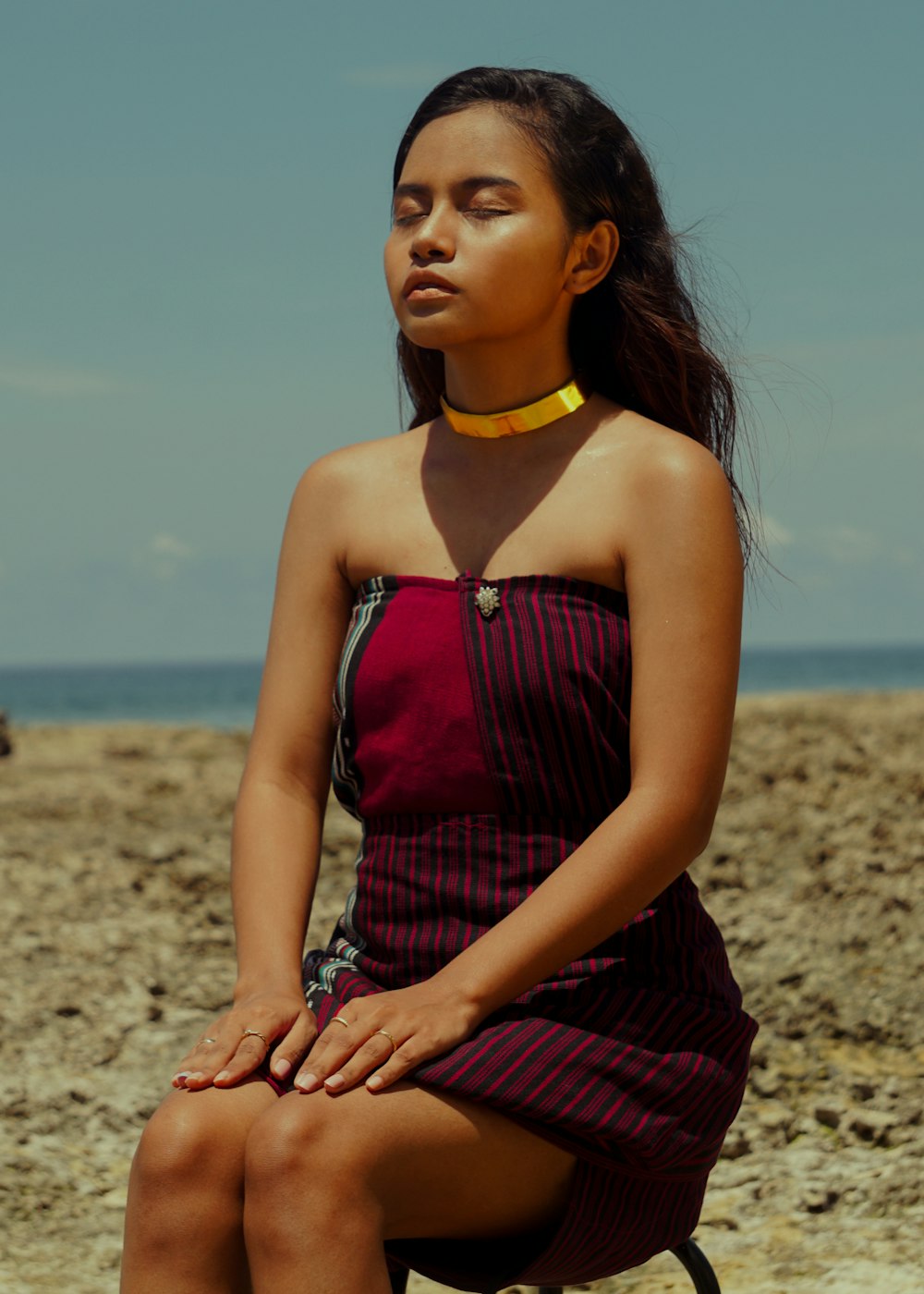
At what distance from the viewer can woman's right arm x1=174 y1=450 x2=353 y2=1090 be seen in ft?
7.36

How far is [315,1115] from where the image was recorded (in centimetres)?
179

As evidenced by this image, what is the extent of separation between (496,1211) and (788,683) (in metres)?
66.7

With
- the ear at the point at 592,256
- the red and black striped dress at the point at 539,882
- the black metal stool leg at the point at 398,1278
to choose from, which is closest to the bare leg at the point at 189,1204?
the red and black striped dress at the point at 539,882

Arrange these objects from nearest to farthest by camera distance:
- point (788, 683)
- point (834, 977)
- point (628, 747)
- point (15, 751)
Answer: point (628, 747), point (834, 977), point (15, 751), point (788, 683)

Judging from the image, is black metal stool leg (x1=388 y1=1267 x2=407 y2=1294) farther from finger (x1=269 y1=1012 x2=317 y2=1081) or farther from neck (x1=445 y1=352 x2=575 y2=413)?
neck (x1=445 y1=352 x2=575 y2=413)

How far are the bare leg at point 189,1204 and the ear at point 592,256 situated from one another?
1201mm

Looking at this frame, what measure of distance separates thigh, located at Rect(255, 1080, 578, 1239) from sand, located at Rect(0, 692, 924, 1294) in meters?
1.26

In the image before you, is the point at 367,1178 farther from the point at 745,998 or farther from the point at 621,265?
the point at 745,998

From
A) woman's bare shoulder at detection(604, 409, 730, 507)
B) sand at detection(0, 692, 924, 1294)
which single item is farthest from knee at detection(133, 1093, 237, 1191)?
sand at detection(0, 692, 924, 1294)

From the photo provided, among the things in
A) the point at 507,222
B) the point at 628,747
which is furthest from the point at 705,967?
the point at 507,222

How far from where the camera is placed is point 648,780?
2.03 m

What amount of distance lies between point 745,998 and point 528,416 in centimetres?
247

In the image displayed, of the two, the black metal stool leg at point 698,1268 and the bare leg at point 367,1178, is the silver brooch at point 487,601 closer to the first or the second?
the bare leg at point 367,1178

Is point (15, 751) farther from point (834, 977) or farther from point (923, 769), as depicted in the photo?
point (834, 977)
